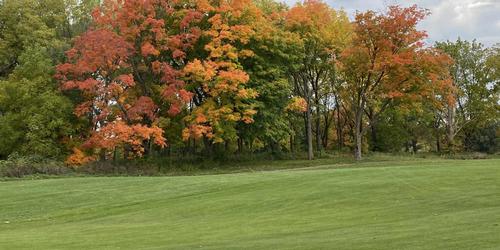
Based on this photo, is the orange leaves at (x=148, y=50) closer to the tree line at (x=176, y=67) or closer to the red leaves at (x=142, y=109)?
the tree line at (x=176, y=67)

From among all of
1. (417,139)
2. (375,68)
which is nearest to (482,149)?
(417,139)

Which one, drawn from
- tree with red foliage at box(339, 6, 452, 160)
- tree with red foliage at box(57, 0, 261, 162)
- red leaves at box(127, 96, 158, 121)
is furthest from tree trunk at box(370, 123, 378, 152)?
red leaves at box(127, 96, 158, 121)

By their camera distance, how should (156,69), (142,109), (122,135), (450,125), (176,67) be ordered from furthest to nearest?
(450,125), (176,67), (156,69), (142,109), (122,135)

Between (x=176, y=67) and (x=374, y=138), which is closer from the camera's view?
(x=176, y=67)

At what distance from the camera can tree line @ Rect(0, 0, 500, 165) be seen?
111 ft

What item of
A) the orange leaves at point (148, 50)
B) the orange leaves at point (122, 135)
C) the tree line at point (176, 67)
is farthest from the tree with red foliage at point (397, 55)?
the orange leaves at point (122, 135)

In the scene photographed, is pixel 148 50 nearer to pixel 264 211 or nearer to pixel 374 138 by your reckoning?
pixel 264 211

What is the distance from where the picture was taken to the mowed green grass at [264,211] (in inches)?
399

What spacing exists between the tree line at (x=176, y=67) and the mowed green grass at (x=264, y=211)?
1070cm

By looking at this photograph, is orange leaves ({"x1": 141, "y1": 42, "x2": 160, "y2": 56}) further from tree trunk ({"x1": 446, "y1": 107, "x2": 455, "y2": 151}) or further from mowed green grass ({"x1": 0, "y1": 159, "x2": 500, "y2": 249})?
tree trunk ({"x1": 446, "y1": 107, "x2": 455, "y2": 151})

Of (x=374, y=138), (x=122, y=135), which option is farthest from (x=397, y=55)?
(x=374, y=138)

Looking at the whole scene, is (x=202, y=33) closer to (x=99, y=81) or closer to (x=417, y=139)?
(x=99, y=81)

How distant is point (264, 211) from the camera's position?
16.8 m

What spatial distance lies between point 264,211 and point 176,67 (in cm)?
2327
